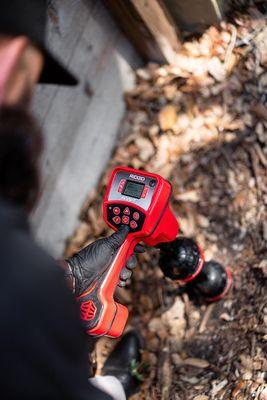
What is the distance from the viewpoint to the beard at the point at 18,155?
1.70 metres

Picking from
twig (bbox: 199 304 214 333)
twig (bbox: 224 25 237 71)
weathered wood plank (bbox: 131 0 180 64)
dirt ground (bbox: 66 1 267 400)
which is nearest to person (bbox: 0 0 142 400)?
dirt ground (bbox: 66 1 267 400)

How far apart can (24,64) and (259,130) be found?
2026 mm

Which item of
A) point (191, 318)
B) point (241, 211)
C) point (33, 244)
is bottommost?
point (191, 318)

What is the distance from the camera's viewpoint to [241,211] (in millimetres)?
3412

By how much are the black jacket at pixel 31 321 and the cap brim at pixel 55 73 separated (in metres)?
0.61

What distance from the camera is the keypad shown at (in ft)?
8.67

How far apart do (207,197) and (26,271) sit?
211 cm

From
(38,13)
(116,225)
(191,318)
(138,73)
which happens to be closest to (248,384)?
(191,318)

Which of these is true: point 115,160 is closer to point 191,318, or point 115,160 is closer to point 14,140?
point 191,318

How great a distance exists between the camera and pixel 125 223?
8.80 feet

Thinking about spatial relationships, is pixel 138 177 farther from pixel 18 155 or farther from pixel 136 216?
pixel 18 155

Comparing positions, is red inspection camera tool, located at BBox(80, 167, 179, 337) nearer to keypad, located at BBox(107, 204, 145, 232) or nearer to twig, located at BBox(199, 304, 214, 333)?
keypad, located at BBox(107, 204, 145, 232)

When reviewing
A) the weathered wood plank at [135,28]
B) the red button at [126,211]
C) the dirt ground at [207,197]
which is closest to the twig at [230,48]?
the dirt ground at [207,197]

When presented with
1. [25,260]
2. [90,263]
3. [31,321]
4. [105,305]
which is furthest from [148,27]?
[31,321]
